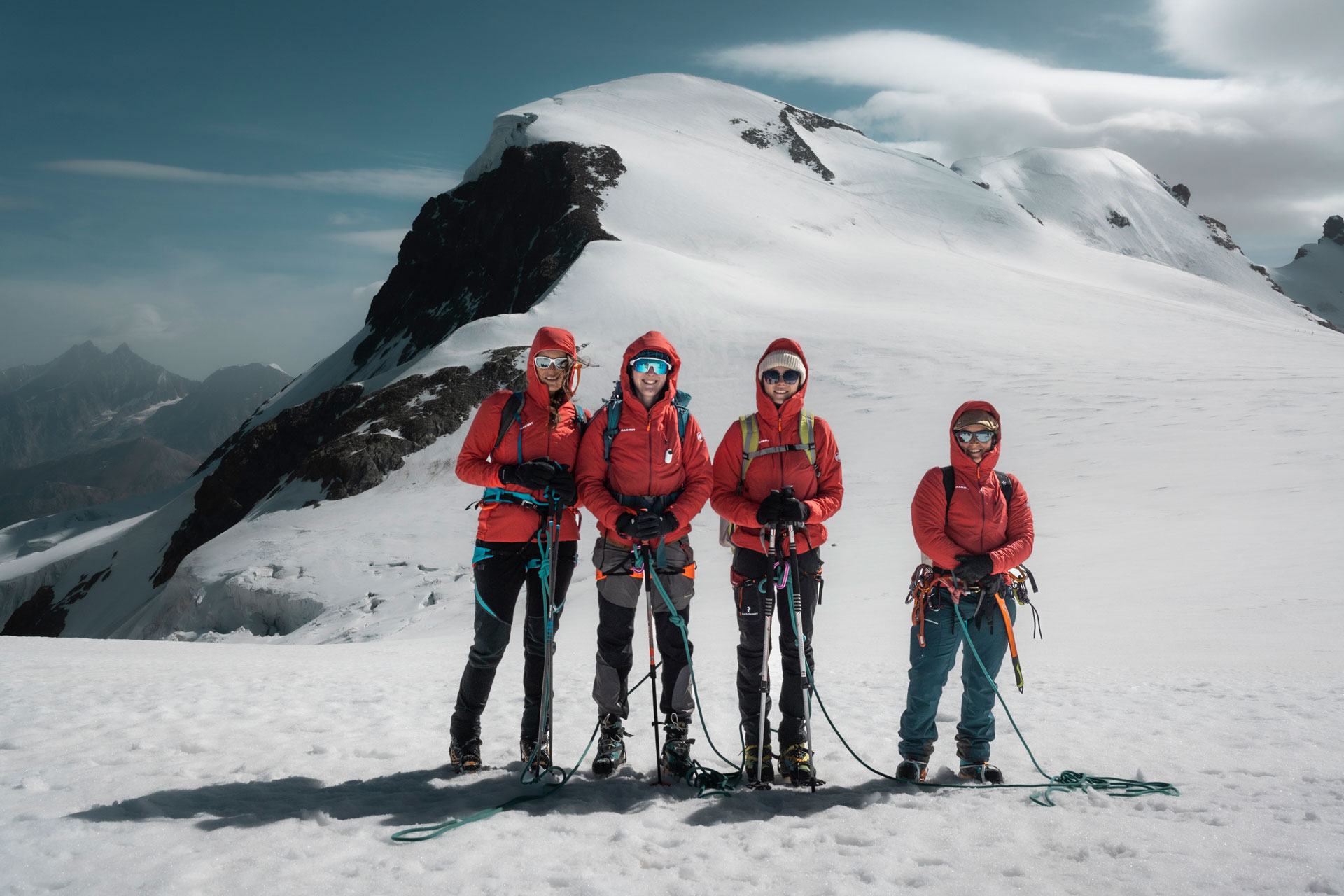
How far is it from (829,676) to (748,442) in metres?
4.16

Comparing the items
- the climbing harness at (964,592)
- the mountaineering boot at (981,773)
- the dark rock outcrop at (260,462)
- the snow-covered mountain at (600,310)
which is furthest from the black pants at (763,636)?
the dark rock outcrop at (260,462)

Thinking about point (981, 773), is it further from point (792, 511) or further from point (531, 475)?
point (531, 475)

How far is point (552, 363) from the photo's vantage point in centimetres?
481

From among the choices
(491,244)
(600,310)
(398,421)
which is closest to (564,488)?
(398,421)

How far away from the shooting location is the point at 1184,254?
328 feet

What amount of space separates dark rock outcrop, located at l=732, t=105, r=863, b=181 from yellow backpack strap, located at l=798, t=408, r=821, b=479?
246 feet

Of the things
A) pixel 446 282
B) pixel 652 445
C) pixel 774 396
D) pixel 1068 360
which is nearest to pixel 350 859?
pixel 652 445

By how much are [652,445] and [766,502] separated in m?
0.82

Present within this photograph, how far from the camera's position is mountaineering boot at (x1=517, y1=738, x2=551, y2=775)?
4684mm

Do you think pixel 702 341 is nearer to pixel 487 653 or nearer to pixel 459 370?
pixel 459 370

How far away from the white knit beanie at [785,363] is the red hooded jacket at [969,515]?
99 centimetres

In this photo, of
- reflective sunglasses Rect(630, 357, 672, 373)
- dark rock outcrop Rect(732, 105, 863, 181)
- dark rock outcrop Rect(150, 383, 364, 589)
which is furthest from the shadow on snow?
dark rock outcrop Rect(732, 105, 863, 181)

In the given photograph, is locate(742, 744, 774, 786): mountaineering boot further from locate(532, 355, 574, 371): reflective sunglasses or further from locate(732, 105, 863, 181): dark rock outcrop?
locate(732, 105, 863, 181): dark rock outcrop

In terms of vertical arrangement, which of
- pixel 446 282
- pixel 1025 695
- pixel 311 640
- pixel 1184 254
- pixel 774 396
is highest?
pixel 1184 254
